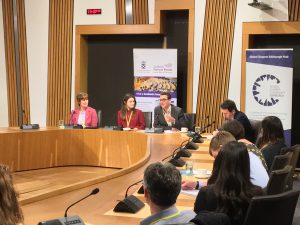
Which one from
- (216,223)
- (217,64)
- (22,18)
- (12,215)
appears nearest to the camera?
(12,215)

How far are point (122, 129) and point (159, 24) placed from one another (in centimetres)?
252

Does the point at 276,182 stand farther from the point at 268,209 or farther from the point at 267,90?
the point at 267,90

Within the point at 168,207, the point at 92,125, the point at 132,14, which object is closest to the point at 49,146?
the point at 92,125

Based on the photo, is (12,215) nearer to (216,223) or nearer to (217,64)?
(216,223)

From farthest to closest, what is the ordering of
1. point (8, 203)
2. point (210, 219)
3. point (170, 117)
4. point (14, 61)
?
1. point (14, 61)
2. point (170, 117)
3. point (210, 219)
4. point (8, 203)

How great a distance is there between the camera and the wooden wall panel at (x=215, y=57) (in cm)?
855

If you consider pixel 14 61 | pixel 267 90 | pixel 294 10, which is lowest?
pixel 267 90

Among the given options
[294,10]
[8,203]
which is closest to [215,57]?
[294,10]

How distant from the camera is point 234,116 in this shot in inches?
256

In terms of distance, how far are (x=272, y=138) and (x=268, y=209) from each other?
2743 mm

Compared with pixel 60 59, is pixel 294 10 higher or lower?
higher

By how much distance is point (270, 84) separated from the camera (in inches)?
297

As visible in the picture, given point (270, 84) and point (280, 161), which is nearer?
point (280, 161)

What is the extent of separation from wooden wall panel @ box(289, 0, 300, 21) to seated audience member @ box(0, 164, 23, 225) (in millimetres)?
7115
